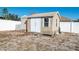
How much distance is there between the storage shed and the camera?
397 cm

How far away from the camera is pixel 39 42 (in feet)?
13.2

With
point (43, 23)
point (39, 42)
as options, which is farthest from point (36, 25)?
point (39, 42)

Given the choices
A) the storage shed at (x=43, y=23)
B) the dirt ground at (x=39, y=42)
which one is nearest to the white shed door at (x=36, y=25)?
the storage shed at (x=43, y=23)

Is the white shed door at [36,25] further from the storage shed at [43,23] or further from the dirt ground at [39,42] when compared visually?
A: the dirt ground at [39,42]

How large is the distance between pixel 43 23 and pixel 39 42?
10.3 inches

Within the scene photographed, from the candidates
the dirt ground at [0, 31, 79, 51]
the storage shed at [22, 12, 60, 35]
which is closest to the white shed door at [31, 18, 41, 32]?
the storage shed at [22, 12, 60, 35]

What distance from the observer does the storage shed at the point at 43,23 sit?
397 centimetres

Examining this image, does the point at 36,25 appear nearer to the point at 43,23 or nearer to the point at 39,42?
the point at 43,23

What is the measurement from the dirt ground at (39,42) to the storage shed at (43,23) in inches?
3.9

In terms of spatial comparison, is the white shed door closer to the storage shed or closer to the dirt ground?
the storage shed

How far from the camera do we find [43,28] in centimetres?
404
